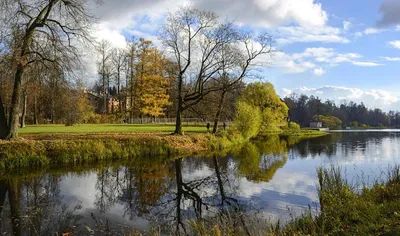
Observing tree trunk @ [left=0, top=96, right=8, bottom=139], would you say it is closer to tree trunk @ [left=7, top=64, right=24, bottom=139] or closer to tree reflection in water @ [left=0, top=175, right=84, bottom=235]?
tree trunk @ [left=7, top=64, right=24, bottom=139]

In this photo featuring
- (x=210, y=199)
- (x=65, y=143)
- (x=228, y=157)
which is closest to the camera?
(x=210, y=199)

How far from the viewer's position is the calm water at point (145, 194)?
859 centimetres

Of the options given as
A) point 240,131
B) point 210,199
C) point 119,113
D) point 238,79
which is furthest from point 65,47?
point 119,113

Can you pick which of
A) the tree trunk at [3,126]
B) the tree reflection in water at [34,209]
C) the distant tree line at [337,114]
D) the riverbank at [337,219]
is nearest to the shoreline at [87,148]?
the tree trunk at [3,126]

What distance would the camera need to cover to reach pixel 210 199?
36.9 feet

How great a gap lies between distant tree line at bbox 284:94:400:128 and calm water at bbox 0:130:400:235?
80842mm

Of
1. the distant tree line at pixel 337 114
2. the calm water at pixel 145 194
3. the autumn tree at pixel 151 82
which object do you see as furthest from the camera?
the distant tree line at pixel 337 114

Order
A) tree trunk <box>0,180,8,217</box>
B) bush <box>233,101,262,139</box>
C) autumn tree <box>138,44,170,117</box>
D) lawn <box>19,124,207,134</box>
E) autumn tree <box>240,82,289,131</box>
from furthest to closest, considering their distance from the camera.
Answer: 1. autumn tree <box>240,82,289,131</box>
2. autumn tree <box>138,44,170,117</box>
3. bush <box>233,101,262,139</box>
4. lawn <box>19,124,207,134</box>
5. tree trunk <box>0,180,8,217</box>

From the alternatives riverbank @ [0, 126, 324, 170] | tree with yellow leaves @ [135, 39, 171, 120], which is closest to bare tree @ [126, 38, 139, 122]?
tree with yellow leaves @ [135, 39, 171, 120]

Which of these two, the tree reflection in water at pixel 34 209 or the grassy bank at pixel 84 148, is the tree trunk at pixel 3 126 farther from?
the tree reflection in water at pixel 34 209

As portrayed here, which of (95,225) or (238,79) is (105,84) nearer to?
(238,79)

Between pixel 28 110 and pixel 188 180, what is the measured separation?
146 feet

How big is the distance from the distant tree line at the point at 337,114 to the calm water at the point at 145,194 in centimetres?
8084

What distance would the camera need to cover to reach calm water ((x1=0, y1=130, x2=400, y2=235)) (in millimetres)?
8594
